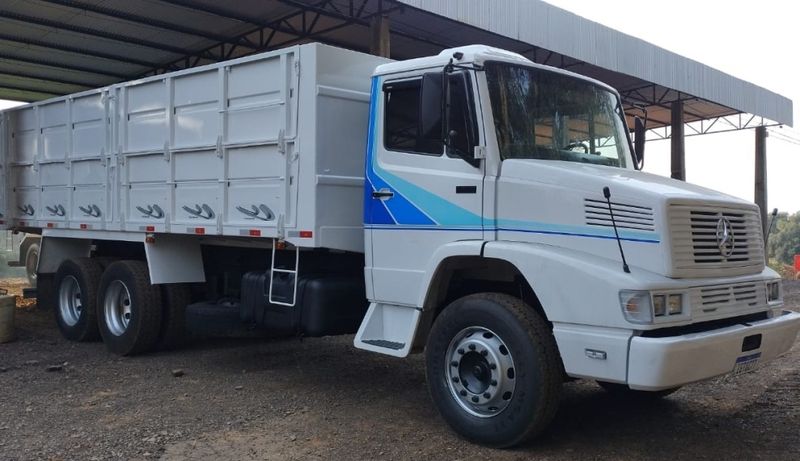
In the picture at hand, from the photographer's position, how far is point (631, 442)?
5102 millimetres

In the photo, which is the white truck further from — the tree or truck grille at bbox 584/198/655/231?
the tree

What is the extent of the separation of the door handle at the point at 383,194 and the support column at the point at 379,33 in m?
7.69

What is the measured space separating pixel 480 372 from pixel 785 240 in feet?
157

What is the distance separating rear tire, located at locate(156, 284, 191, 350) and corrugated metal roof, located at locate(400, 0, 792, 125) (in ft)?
20.8

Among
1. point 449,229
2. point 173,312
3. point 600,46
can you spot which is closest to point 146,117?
point 173,312

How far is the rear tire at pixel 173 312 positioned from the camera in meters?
8.19

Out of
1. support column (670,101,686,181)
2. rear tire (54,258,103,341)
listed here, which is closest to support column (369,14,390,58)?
rear tire (54,258,103,341)

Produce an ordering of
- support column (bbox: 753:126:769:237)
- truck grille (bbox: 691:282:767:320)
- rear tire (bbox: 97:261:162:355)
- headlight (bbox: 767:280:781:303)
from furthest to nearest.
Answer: support column (bbox: 753:126:769:237), rear tire (bbox: 97:261:162:355), headlight (bbox: 767:280:781:303), truck grille (bbox: 691:282:767:320)

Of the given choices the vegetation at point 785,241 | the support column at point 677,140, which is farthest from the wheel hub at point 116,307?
the vegetation at point 785,241

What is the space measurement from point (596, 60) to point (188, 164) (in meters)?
11.5

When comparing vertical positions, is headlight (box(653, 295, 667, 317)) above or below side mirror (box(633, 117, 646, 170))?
below

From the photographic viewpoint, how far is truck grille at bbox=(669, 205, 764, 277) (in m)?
4.49

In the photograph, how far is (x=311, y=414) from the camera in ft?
19.3

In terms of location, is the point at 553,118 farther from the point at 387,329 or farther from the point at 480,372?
the point at 387,329
